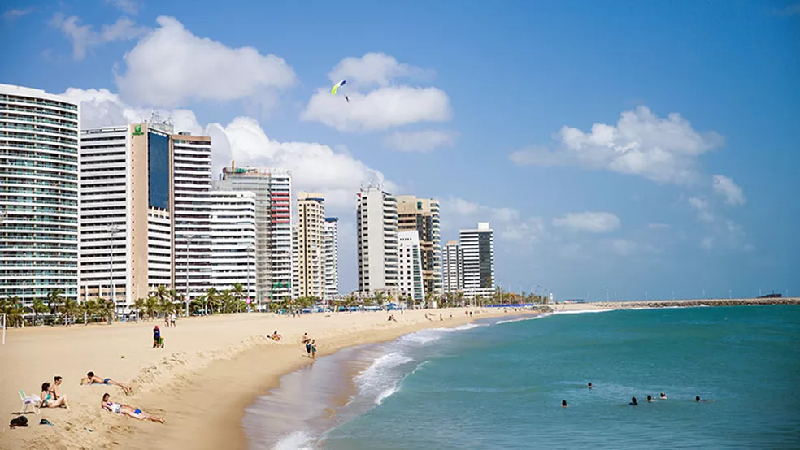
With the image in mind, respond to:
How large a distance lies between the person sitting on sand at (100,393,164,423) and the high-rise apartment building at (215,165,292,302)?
15260cm

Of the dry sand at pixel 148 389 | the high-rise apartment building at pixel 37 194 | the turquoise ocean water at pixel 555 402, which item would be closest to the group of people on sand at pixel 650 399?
the turquoise ocean water at pixel 555 402

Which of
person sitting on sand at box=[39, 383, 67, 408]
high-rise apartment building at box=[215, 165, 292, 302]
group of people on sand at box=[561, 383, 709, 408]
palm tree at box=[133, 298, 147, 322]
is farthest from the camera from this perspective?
high-rise apartment building at box=[215, 165, 292, 302]

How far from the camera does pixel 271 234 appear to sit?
173625 millimetres

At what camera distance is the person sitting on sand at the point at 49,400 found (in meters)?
18.3

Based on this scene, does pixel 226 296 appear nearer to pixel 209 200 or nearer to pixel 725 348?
pixel 209 200

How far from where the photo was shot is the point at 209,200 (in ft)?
505

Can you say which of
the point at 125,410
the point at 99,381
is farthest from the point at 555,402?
the point at 125,410

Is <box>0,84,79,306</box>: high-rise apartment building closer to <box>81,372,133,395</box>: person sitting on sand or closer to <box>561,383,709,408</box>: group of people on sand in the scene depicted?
<box>81,372,133,395</box>: person sitting on sand

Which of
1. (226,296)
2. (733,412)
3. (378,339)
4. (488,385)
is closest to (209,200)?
(226,296)

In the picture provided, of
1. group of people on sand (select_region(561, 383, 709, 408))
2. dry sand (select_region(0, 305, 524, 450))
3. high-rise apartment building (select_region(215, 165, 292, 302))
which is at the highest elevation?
high-rise apartment building (select_region(215, 165, 292, 302))

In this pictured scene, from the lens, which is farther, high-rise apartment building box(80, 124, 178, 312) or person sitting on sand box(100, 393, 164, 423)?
high-rise apartment building box(80, 124, 178, 312)

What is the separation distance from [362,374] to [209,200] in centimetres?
12156

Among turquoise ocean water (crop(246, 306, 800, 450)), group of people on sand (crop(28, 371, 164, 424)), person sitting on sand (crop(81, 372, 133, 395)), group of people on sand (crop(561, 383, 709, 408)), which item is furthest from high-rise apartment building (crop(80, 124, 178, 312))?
group of people on sand (crop(28, 371, 164, 424))

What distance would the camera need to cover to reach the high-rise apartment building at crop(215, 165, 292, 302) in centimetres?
17275
